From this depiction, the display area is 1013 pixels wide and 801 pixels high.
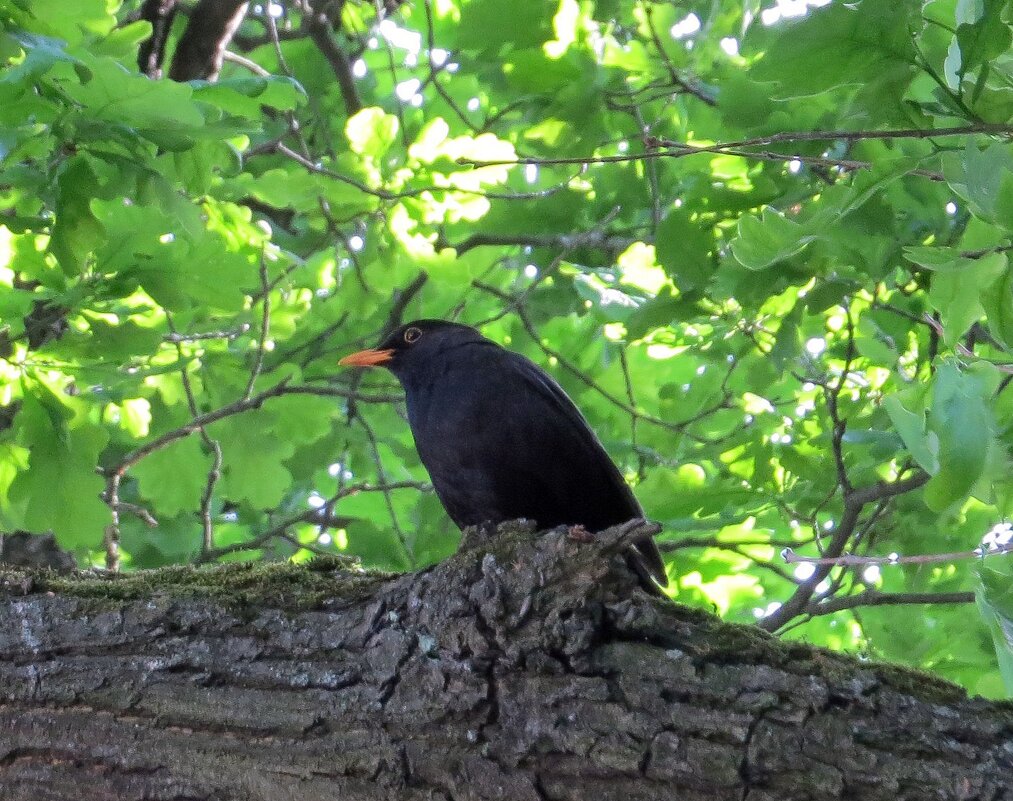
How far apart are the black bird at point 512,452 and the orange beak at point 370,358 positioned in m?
0.48

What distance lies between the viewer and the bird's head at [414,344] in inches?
175

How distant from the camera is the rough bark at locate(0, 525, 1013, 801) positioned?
73.4 inches

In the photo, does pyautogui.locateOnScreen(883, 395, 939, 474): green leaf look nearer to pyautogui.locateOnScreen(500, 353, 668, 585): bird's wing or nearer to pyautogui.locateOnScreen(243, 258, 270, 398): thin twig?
pyautogui.locateOnScreen(500, 353, 668, 585): bird's wing

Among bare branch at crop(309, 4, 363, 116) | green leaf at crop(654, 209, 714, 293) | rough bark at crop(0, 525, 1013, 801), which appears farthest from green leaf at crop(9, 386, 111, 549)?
bare branch at crop(309, 4, 363, 116)

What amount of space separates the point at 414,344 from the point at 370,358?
0.71ft

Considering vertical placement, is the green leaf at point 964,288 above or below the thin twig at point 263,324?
below

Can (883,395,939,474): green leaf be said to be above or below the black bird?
below

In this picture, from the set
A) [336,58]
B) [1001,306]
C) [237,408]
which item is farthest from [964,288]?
[336,58]

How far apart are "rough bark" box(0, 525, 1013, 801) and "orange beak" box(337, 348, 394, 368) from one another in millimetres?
2248

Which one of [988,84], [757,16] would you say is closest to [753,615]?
[757,16]

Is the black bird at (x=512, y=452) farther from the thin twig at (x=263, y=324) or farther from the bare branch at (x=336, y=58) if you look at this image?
the bare branch at (x=336, y=58)

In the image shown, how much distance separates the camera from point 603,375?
5277 mm

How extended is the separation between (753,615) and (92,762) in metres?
3.83

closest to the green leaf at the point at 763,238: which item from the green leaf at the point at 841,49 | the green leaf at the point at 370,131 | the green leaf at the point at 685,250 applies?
the green leaf at the point at 841,49
